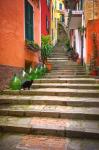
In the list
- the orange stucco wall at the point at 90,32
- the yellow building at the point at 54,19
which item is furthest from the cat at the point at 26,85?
the yellow building at the point at 54,19

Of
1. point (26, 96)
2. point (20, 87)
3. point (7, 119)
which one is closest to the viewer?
point (7, 119)

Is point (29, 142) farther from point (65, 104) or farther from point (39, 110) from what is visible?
point (65, 104)

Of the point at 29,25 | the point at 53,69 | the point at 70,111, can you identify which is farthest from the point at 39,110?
the point at 53,69

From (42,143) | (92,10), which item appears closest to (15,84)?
(42,143)

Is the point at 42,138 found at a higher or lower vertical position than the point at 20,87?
lower

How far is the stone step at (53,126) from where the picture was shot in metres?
4.76

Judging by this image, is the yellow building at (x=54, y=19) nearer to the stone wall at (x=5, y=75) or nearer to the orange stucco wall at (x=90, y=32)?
the orange stucco wall at (x=90, y=32)

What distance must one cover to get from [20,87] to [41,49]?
449 centimetres

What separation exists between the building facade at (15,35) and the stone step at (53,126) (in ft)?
8.05

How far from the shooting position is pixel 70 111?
19.0ft

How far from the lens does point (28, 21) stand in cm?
1024

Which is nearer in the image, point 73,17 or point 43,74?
point 43,74

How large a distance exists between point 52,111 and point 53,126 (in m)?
0.75

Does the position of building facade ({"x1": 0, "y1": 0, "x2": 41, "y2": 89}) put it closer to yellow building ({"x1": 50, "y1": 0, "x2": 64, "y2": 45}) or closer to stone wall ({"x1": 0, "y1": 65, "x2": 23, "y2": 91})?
stone wall ({"x1": 0, "y1": 65, "x2": 23, "y2": 91})
